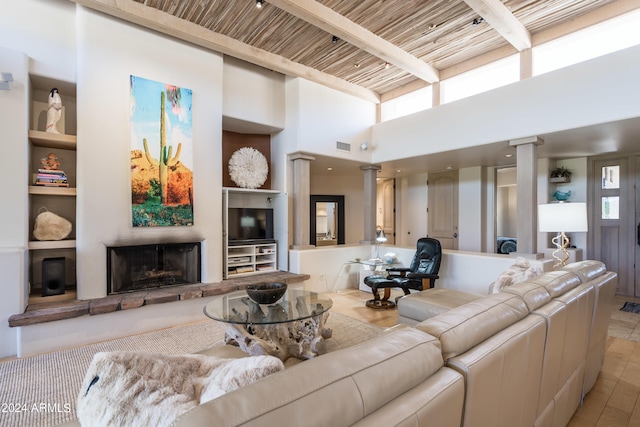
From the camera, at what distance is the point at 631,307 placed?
14.9 feet

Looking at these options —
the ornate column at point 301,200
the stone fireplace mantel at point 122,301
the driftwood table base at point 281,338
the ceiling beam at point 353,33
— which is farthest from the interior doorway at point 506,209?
the driftwood table base at point 281,338

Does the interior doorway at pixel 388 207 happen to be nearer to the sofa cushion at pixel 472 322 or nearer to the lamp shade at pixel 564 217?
the lamp shade at pixel 564 217

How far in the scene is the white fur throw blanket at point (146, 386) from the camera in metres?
0.79

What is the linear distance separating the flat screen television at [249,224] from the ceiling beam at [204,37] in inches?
91.9

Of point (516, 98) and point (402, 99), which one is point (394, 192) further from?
point (516, 98)

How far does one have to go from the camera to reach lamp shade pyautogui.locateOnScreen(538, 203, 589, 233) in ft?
9.67

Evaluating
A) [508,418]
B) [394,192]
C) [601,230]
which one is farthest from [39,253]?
[601,230]

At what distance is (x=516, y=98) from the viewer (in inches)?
168

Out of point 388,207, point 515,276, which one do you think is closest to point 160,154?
point 515,276

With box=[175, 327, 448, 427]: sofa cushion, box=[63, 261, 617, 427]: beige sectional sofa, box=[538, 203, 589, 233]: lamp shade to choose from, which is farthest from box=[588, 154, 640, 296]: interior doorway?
box=[175, 327, 448, 427]: sofa cushion

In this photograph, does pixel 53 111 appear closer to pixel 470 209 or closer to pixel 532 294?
pixel 532 294

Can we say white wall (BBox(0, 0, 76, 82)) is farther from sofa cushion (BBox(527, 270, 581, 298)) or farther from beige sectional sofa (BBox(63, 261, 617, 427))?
sofa cushion (BBox(527, 270, 581, 298))

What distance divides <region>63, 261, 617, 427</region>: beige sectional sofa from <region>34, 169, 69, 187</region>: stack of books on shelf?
401 cm

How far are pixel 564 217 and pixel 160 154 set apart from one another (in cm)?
466
